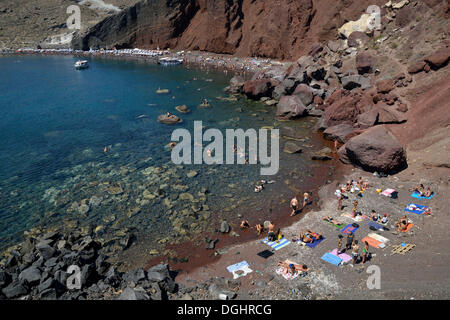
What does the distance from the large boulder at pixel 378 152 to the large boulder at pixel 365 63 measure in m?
19.5

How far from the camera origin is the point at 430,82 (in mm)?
35250

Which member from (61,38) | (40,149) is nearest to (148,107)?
(40,149)

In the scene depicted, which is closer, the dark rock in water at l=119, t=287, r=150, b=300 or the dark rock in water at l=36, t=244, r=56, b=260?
the dark rock in water at l=119, t=287, r=150, b=300

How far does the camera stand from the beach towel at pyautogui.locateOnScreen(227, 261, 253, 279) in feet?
59.6

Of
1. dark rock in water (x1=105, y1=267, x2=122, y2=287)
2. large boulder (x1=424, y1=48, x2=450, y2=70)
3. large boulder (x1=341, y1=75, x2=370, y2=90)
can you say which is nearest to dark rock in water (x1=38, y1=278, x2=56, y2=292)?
dark rock in water (x1=105, y1=267, x2=122, y2=287)

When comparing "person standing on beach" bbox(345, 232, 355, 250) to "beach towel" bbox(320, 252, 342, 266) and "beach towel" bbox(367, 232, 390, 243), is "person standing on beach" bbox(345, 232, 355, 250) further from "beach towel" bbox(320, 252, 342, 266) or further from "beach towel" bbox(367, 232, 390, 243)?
"beach towel" bbox(367, 232, 390, 243)

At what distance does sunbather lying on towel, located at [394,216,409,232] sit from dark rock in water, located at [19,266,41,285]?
22.3 meters

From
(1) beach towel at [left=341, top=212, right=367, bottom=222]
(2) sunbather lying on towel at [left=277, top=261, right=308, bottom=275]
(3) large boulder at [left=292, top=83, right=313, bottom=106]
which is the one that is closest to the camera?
(2) sunbather lying on towel at [left=277, top=261, right=308, bottom=275]

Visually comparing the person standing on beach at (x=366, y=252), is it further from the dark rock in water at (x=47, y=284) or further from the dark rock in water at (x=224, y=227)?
the dark rock in water at (x=47, y=284)

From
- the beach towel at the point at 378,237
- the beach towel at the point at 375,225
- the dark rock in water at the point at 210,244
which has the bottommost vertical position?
the dark rock in water at the point at 210,244

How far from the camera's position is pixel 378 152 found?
28.3 meters

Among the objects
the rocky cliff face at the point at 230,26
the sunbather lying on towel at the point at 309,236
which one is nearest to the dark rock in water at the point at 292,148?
the sunbather lying on towel at the point at 309,236

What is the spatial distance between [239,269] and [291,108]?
31.1m

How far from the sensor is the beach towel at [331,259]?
1819 centimetres
